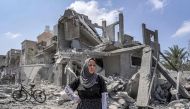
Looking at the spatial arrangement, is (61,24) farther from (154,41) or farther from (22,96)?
(22,96)

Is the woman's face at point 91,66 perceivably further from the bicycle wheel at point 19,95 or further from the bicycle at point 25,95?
the bicycle wheel at point 19,95

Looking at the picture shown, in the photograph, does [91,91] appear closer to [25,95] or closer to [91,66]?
[91,66]

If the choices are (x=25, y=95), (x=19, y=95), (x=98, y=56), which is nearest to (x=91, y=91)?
(x=19, y=95)

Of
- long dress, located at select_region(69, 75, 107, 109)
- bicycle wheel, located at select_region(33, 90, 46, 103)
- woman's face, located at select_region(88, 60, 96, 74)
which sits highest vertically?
woman's face, located at select_region(88, 60, 96, 74)

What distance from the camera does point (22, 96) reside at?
48.8 ft

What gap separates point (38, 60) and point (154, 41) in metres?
11.0

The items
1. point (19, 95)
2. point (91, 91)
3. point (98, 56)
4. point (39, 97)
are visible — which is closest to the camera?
point (91, 91)

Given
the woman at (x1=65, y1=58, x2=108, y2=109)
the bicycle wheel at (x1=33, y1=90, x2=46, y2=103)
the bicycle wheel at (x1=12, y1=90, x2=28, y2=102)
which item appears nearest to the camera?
the woman at (x1=65, y1=58, x2=108, y2=109)

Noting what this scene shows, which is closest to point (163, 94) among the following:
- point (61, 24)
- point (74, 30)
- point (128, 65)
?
point (128, 65)

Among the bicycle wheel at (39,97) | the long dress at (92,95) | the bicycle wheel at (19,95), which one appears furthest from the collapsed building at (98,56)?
the long dress at (92,95)

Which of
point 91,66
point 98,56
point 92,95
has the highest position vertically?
point 98,56

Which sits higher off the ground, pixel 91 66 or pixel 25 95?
pixel 91 66

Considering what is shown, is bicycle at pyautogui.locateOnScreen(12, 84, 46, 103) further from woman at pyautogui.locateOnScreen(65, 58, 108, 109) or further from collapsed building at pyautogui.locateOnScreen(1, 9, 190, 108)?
woman at pyautogui.locateOnScreen(65, 58, 108, 109)

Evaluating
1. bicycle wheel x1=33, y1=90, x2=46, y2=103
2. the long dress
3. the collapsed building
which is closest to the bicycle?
bicycle wheel x1=33, y1=90, x2=46, y2=103
